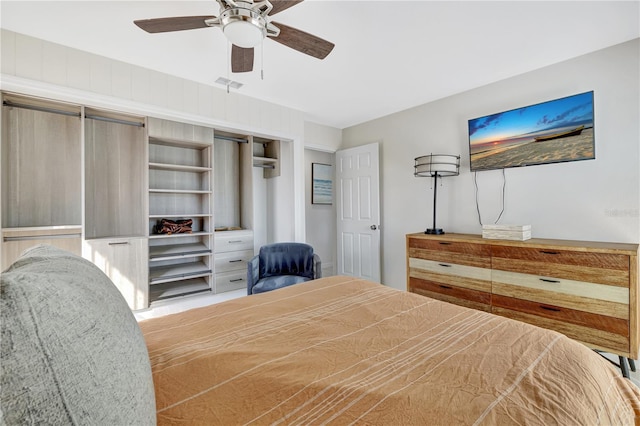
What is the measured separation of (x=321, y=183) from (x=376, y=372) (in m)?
4.38

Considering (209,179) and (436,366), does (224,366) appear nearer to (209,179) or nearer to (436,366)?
(436,366)

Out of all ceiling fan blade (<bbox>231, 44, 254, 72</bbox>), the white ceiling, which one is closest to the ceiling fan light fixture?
ceiling fan blade (<bbox>231, 44, 254, 72</bbox>)

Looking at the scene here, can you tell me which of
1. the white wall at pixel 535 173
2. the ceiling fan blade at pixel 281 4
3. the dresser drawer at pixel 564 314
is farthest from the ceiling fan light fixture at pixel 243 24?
the dresser drawer at pixel 564 314

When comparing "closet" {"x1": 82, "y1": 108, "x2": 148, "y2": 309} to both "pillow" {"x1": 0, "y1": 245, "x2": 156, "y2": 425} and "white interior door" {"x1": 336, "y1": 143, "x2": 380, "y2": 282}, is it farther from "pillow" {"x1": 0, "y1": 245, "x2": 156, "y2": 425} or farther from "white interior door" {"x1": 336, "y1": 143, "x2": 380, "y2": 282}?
"white interior door" {"x1": 336, "y1": 143, "x2": 380, "y2": 282}

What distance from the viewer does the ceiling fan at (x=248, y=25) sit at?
159 centimetres

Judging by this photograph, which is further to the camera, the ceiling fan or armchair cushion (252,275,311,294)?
armchair cushion (252,275,311,294)

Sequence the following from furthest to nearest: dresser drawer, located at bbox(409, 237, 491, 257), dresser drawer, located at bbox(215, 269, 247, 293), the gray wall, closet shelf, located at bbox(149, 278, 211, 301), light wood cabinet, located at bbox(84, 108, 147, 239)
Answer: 1. the gray wall
2. dresser drawer, located at bbox(215, 269, 247, 293)
3. closet shelf, located at bbox(149, 278, 211, 301)
4. light wood cabinet, located at bbox(84, 108, 147, 239)
5. dresser drawer, located at bbox(409, 237, 491, 257)

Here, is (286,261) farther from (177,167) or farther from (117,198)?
(117,198)

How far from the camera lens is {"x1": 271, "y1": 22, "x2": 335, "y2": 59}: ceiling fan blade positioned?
183 centimetres

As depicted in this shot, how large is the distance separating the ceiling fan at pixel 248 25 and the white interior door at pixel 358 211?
8.29ft

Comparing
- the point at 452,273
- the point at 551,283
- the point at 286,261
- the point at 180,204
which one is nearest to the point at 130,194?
the point at 180,204

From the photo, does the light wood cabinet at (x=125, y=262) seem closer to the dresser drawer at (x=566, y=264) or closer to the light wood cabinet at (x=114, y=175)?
the light wood cabinet at (x=114, y=175)

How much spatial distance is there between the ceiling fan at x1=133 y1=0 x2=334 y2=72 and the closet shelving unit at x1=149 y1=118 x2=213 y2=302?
166cm

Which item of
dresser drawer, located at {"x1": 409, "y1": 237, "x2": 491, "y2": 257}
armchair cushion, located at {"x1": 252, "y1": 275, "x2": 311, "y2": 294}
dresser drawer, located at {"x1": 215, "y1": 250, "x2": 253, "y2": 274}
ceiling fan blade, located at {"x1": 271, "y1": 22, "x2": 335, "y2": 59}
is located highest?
ceiling fan blade, located at {"x1": 271, "y1": 22, "x2": 335, "y2": 59}
